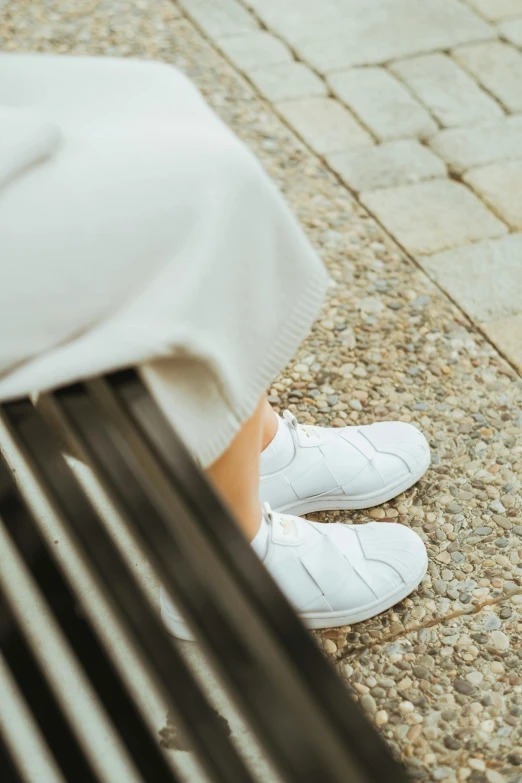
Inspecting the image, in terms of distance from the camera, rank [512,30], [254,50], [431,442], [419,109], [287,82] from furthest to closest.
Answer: [512,30]
[254,50]
[287,82]
[419,109]
[431,442]

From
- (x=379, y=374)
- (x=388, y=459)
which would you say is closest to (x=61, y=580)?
(x=388, y=459)

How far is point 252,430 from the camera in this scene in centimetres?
125

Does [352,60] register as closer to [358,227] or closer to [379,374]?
[358,227]

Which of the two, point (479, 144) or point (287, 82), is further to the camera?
point (287, 82)

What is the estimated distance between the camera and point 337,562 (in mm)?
1543

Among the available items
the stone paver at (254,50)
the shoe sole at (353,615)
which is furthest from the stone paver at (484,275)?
the stone paver at (254,50)

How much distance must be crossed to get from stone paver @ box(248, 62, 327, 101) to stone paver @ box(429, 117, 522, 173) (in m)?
0.53

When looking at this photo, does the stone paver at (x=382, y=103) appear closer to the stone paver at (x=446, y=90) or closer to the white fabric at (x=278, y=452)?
the stone paver at (x=446, y=90)

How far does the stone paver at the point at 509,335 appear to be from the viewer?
215 cm

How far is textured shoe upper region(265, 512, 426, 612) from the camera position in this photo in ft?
4.94

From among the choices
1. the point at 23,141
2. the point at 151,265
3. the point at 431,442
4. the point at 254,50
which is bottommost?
the point at 431,442

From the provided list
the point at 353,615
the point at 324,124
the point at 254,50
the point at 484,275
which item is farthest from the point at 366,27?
the point at 353,615

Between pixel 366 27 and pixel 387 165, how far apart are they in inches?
39.1

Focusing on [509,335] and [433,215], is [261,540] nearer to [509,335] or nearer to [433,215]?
[509,335]
